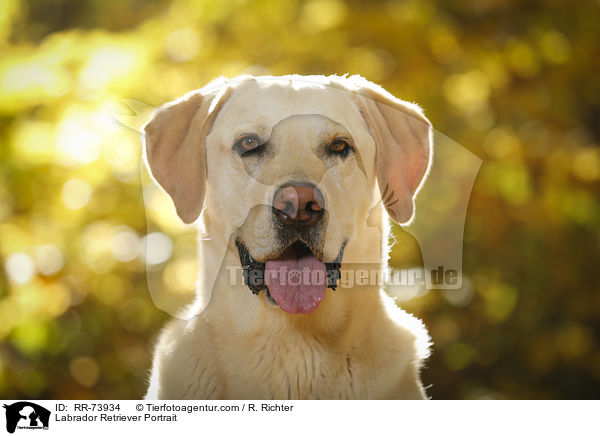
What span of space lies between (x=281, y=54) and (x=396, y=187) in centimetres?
166

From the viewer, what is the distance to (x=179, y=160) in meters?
1.95

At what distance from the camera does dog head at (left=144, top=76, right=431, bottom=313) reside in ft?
5.74

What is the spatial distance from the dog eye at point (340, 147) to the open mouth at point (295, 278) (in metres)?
0.35

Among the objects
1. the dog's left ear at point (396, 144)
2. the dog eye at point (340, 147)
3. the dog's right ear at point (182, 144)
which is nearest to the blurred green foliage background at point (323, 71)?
the dog's right ear at point (182, 144)

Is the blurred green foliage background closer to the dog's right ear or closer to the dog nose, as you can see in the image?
the dog's right ear

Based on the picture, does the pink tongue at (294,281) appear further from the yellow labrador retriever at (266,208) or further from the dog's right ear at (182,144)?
the dog's right ear at (182,144)

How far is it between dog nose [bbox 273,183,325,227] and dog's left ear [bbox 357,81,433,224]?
0.32 m

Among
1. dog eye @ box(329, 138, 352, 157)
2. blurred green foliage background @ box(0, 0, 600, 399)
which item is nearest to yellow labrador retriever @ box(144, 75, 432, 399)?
dog eye @ box(329, 138, 352, 157)

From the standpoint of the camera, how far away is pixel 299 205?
1.71 meters

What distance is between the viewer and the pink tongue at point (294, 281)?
1.74 metres
